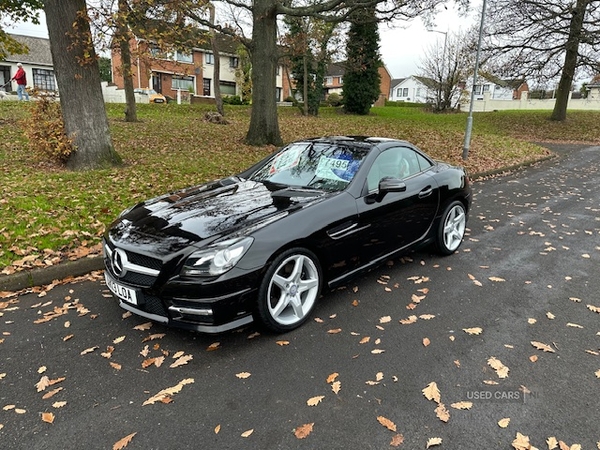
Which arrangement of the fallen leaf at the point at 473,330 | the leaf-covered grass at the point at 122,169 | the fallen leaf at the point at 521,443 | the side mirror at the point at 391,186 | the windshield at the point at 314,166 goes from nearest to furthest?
the fallen leaf at the point at 521,443 → the fallen leaf at the point at 473,330 → the side mirror at the point at 391,186 → the windshield at the point at 314,166 → the leaf-covered grass at the point at 122,169

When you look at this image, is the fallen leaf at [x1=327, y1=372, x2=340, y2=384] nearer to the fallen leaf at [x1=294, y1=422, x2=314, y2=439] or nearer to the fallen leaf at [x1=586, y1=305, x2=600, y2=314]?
the fallen leaf at [x1=294, y1=422, x2=314, y2=439]

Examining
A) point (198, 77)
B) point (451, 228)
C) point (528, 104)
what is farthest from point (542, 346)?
point (528, 104)

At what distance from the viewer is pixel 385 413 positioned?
254 cm

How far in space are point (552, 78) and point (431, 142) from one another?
12.6 meters

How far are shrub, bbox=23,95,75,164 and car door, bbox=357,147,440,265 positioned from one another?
21.4 feet

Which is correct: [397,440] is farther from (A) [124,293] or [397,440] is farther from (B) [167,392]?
(A) [124,293]

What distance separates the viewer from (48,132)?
8.31 meters

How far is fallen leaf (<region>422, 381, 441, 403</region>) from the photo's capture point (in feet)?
8.73

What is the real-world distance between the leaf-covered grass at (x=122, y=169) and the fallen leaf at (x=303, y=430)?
3586 mm

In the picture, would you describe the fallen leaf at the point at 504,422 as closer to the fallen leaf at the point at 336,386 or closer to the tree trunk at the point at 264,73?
the fallen leaf at the point at 336,386

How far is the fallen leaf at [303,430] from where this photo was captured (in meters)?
2.37

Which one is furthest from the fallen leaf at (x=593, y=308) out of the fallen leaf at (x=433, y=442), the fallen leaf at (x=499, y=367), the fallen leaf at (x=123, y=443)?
the fallen leaf at (x=123, y=443)

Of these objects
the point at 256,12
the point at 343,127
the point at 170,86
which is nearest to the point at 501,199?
the point at 256,12

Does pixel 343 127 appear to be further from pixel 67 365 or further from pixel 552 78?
pixel 67 365
